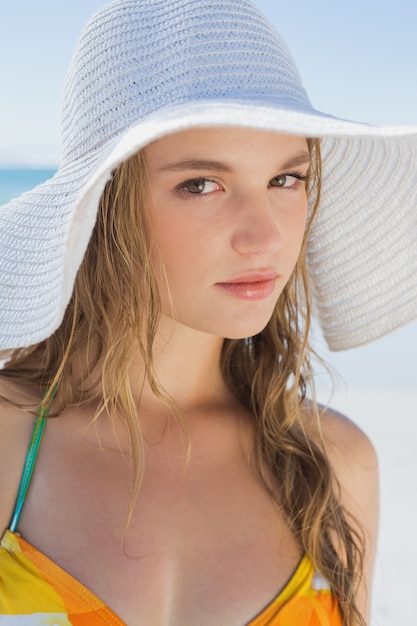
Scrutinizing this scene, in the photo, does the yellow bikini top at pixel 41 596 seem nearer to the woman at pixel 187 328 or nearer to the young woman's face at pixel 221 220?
the woman at pixel 187 328

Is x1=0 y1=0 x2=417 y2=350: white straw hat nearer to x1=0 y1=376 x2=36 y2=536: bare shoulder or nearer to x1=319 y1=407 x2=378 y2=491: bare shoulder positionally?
x1=0 y1=376 x2=36 y2=536: bare shoulder

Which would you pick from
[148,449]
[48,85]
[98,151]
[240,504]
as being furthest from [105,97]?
[48,85]

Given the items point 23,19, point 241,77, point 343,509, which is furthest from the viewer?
point 23,19

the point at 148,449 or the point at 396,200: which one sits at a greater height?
the point at 396,200

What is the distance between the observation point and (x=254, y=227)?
1347 millimetres

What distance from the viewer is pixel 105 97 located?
1353 mm

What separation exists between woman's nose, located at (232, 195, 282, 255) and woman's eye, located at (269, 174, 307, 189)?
0.27 ft

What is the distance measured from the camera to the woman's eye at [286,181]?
143 centimetres

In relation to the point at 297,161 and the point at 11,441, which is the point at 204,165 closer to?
the point at 297,161

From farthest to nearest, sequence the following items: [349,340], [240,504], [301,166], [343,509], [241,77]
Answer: [349,340] < [343,509] < [240,504] < [301,166] < [241,77]

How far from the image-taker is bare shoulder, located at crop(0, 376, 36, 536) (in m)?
1.44

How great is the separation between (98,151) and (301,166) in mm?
349

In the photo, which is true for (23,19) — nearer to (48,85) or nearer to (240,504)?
(48,85)

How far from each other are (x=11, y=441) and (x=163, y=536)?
31 centimetres
